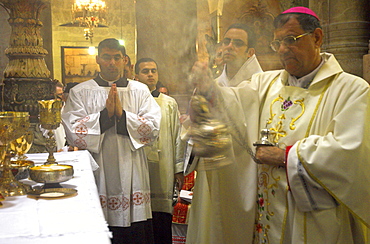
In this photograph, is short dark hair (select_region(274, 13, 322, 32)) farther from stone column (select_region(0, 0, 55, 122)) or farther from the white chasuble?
stone column (select_region(0, 0, 55, 122))

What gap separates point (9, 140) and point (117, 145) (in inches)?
54.8

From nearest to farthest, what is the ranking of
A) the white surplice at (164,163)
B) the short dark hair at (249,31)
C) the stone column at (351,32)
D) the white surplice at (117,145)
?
the short dark hair at (249,31)
the white surplice at (117,145)
the white surplice at (164,163)
the stone column at (351,32)

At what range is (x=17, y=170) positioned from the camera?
207 cm

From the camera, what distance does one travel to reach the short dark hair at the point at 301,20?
2.01 metres

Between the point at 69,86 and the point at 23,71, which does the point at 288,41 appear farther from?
the point at 23,71

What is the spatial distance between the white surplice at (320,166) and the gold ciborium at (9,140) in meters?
1.07

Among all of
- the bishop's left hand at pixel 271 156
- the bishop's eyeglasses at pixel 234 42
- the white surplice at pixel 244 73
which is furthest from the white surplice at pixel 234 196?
the bishop's eyeglasses at pixel 234 42

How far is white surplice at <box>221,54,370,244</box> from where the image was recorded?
6.12 ft

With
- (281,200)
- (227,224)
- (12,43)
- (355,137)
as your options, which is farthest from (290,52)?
(12,43)

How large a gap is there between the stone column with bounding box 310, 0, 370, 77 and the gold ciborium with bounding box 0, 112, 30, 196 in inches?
125

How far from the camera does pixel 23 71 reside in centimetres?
351

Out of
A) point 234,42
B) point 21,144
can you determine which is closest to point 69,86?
point 21,144

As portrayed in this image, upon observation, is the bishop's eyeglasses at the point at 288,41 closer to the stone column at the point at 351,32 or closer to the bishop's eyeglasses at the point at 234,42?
the bishop's eyeglasses at the point at 234,42

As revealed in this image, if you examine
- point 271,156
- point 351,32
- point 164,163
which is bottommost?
point 164,163
